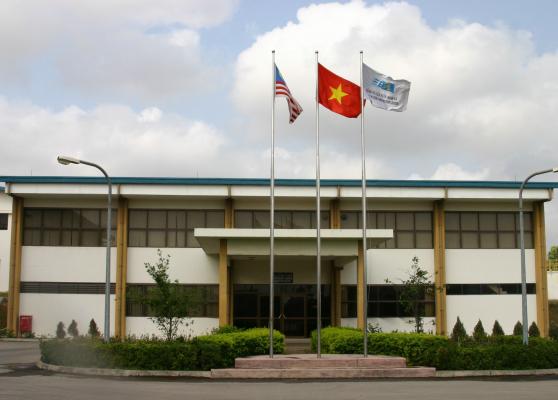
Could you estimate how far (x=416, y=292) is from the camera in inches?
1225

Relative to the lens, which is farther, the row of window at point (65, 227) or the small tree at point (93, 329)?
the row of window at point (65, 227)

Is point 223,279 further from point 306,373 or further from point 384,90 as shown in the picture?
point 384,90

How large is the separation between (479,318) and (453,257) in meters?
3.37

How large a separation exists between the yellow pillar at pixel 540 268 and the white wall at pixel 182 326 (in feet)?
54.9

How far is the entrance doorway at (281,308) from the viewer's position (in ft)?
119

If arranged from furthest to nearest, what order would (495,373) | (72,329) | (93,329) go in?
(72,329), (93,329), (495,373)

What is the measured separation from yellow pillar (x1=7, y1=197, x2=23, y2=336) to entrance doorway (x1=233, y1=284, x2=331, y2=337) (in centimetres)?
1109

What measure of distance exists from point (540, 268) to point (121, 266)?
2166cm

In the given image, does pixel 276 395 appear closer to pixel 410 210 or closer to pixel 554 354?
pixel 554 354

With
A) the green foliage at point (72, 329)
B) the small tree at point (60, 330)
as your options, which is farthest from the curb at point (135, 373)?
the green foliage at point (72, 329)

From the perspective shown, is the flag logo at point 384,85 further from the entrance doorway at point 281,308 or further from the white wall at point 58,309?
the white wall at point 58,309

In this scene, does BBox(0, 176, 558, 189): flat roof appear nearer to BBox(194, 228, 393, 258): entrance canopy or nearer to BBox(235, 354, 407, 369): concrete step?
BBox(194, 228, 393, 258): entrance canopy

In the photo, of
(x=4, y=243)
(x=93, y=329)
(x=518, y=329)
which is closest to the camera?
(x=93, y=329)

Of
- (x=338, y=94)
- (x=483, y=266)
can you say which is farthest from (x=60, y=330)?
(x=483, y=266)
